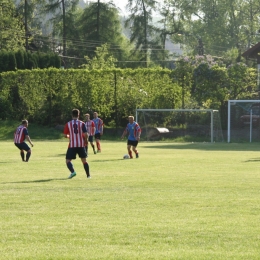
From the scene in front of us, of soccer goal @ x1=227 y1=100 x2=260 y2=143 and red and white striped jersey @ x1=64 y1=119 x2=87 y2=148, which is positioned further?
soccer goal @ x1=227 y1=100 x2=260 y2=143

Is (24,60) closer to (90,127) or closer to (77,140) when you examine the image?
(90,127)

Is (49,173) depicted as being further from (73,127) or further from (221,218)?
(221,218)

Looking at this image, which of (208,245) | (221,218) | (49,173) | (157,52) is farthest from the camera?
(157,52)

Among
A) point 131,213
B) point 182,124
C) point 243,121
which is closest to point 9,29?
point 182,124

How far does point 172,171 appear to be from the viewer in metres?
20.9

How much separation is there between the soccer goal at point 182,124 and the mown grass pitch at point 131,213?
22064 millimetres

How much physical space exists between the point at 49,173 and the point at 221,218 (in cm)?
957

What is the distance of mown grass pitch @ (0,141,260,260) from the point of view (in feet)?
29.1

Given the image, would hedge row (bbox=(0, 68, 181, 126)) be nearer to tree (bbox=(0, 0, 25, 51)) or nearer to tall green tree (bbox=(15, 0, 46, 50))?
tree (bbox=(0, 0, 25, 51))

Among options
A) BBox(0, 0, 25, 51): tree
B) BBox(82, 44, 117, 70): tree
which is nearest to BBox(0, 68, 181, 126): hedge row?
BBox(82, 44, 117, 70): tree

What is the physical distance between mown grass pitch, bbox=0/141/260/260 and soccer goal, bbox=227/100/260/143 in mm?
21352

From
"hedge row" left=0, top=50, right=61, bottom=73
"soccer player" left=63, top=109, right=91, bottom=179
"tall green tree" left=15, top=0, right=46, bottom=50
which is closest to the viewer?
"soccer player" left=63, top=109, right=91, bottom=179

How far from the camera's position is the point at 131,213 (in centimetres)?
1192

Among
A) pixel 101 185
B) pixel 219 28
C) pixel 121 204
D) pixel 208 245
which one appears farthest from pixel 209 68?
pixel 219 28
